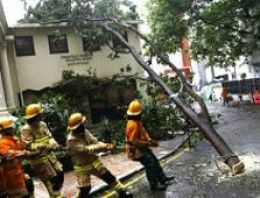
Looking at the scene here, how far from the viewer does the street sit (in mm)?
8016

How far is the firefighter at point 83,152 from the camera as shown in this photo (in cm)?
Result: 768

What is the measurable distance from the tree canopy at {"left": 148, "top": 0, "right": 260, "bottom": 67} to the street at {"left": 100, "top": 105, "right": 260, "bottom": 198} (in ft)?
26.6

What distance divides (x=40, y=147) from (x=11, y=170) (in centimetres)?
84

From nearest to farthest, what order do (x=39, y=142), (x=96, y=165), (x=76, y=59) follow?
1. (x=39, y=142)
2. (x=96, y=165)
3. (x=76, y=59)

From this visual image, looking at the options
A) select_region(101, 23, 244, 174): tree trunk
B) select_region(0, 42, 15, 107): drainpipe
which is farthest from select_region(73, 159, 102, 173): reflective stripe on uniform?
select_region(0, 42, 15, 107): drainpipe

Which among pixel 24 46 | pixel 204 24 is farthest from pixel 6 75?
pixel 204 24

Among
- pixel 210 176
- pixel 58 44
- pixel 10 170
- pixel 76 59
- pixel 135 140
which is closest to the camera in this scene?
pixel 10 170

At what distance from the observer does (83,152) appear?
304 inches

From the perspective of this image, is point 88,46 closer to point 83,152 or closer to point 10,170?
point 83,152

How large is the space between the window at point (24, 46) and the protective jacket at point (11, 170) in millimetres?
12287

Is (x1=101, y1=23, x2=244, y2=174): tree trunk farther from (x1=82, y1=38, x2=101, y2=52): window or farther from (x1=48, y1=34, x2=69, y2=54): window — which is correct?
(x1=48, y1=34, x2=69, y2=54): window

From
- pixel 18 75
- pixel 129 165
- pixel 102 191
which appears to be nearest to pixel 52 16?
pixel 18 75

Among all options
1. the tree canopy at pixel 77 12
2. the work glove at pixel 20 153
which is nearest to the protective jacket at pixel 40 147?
the work glove at pixel 20 153

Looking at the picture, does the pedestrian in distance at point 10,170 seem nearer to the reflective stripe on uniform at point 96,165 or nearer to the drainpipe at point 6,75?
the reflective stripe on uniform at point 96,165
